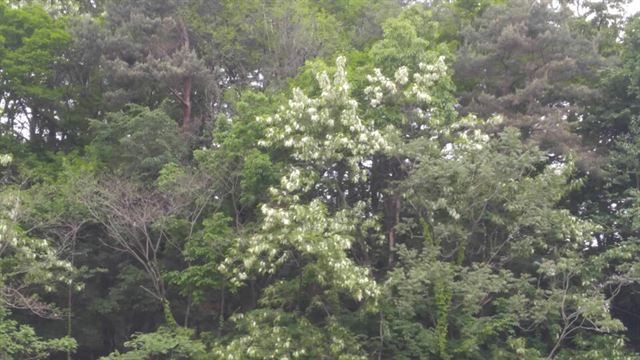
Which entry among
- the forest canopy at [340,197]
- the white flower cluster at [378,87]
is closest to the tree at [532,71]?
the forest canopy at [340,197]

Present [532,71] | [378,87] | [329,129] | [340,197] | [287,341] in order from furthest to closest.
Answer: [532,71] → [378,87] → [340,197] → [329,129] → [287,341]

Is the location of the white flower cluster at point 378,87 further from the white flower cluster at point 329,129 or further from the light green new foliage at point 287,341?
the light green new foliage at point 287,341

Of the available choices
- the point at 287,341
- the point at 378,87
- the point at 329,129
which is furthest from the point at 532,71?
the point at 287,341

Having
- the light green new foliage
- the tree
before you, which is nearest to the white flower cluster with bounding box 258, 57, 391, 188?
the light green new foliage

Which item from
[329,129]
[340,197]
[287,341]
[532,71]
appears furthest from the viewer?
[532,71]

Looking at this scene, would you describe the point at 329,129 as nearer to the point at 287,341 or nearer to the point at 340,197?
the point at 340,197

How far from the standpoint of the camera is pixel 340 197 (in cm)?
1828

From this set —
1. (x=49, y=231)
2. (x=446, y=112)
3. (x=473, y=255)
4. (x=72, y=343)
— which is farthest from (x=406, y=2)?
(x=72, y=343)

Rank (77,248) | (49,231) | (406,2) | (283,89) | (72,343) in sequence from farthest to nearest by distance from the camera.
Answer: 1. (406,2)
2. (283,89)
3. (77,248)
4. (49,231)
5. (72,343)

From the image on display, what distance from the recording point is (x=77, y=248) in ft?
66.2

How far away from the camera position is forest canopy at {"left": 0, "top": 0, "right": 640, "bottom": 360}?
16562 millimetres

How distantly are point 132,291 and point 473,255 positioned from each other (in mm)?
8257

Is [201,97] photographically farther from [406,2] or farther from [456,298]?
[456,298]

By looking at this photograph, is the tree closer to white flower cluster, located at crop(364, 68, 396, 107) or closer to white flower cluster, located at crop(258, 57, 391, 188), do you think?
white flower cluster, located at crop(364, 68, 396, 107)
